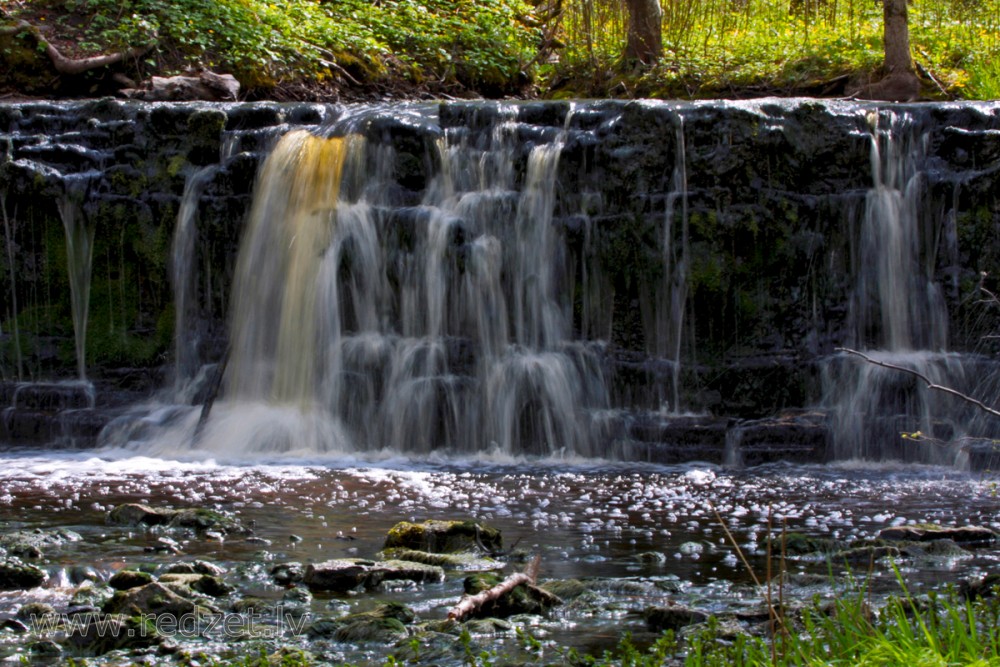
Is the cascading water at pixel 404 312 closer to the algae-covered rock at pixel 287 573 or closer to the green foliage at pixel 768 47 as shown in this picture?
the algae-covered rock at pixel 287 573

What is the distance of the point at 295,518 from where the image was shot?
7645 millimetres

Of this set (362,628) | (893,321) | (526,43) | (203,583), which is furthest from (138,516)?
(526,43)

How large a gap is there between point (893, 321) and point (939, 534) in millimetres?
4560

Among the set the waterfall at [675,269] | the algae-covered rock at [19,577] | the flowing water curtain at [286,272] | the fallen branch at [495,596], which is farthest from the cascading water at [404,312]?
the fallen branch at [495,596]

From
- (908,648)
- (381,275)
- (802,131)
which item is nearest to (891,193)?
(802,131)

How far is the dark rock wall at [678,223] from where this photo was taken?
1111cm

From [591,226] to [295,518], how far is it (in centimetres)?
481

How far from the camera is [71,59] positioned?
596 inches

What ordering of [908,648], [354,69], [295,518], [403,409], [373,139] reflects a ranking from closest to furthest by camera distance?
1. [908,648]
2. [295,518]
3. [403,409]
4. [373,139]
5. [354,69]

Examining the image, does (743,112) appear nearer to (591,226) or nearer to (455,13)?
(591,226)

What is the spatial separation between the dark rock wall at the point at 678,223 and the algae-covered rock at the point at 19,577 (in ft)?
19.6

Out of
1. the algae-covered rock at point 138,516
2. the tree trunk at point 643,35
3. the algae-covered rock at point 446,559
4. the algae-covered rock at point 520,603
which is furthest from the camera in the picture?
the tree trunk at point 643,35

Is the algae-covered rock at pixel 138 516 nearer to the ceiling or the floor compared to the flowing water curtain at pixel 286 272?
nearer to the floor

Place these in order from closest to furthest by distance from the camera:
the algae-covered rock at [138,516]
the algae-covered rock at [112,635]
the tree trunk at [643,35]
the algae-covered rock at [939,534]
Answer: the algae-covered rock at [112,635], the algae-covered rock at [939,534], the algae-covered rock at [138,516], the tree trunk at [643,35]
